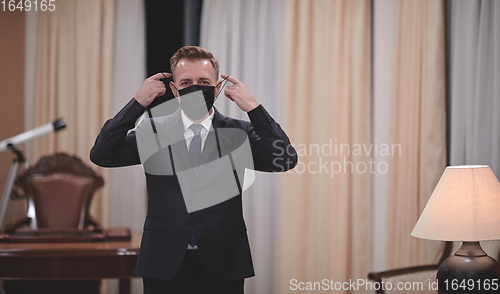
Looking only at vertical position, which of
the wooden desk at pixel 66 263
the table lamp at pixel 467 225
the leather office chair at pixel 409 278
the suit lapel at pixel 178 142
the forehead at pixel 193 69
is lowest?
the leather office chair at pixel 409 278

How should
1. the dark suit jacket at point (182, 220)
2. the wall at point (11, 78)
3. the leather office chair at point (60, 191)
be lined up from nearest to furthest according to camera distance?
the dark suit jacket at point (182, 220)
the leather office chair at point (60, 191)
the wall at point (11, 78)

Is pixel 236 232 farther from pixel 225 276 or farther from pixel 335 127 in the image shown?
pixel 335 127

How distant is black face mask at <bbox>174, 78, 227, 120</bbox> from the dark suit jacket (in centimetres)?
11

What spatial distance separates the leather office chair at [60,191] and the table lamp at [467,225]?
199 centimetres

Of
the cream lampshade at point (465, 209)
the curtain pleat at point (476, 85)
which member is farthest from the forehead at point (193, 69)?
the curtain pleat at point (476, 85)

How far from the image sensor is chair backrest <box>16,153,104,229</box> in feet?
11.1

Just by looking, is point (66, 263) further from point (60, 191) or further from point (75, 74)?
point (75, 74)

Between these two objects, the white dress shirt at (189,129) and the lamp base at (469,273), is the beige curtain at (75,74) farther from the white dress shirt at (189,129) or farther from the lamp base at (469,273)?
the lamp base at (469,273)

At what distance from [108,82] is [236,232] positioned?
104 inches

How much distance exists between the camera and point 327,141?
3.55 metres

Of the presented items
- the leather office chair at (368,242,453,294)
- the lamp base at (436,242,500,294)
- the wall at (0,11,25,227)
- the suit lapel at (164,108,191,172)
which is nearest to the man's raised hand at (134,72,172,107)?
the suit lapel at (164,108,191,172)

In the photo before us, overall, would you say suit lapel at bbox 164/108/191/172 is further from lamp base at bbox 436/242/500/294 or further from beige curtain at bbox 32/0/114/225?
beige curtain at bbox 32/0/114/225

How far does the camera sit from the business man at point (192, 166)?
1.66 meters

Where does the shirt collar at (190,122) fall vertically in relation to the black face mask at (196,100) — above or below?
below
